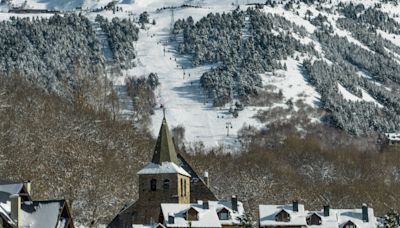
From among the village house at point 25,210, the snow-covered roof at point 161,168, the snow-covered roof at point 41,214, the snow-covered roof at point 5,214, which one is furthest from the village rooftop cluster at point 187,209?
the snow-covered roof at point 5,214

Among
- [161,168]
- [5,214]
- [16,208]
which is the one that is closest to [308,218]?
[161,168]

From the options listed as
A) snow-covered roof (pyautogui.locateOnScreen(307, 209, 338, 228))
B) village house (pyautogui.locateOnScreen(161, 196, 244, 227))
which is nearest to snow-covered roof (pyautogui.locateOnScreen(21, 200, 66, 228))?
village house (pyautogui.locateOnScreen(161, 196, 244, 227))

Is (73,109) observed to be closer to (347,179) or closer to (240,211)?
(240,211)

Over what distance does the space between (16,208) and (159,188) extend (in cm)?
4107

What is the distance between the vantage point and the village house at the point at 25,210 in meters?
70.3

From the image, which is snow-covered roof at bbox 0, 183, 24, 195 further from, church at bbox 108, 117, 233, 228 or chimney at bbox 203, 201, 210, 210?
church at bbox 108, 117, 233, 228

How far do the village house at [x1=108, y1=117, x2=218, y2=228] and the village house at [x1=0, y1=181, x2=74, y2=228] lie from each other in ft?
110

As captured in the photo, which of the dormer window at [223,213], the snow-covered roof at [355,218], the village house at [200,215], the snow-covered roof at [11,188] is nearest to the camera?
the snow-covered roof at [11,188]

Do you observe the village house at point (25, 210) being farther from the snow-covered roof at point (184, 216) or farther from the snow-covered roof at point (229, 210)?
the snow-covered roof at point (229, 210)

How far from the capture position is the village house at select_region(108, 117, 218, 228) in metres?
110

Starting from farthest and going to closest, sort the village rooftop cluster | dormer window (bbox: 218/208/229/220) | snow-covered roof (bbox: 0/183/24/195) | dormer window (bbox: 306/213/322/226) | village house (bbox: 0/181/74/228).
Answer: dormer window (bbox: 218/208/229/220), dormer window (bbox: 306/213/322/226), the village rooftop cluster, snow-covered roof (bbox: 0/183/24/195), village house (bbox: 0/181/74/228)

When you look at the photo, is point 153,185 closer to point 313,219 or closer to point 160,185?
point 160,185

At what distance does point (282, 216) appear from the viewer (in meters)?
103

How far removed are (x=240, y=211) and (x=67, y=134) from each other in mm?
30267
